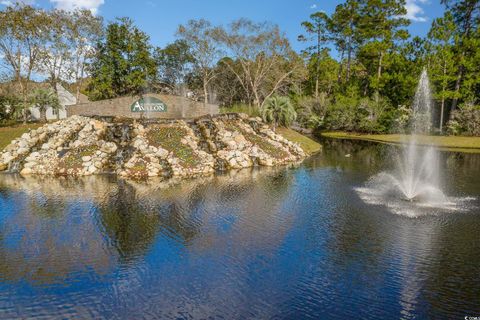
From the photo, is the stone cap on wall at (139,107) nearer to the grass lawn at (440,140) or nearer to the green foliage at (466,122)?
the grass lawn at (440,140)

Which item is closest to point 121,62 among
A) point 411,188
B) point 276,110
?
point 276,110

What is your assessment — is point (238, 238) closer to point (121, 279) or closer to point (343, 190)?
point (121, 279)

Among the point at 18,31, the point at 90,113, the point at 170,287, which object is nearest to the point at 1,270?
the point at 170,287

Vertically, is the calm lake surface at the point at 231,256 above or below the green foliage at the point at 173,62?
below

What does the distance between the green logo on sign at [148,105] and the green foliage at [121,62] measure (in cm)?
1051

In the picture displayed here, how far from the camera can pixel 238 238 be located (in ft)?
58.0

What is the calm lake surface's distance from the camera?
12047 millimetres

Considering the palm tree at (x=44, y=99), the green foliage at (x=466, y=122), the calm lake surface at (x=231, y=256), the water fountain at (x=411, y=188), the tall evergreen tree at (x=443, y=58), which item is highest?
the tall evergreen tree at (x=443, y=58)

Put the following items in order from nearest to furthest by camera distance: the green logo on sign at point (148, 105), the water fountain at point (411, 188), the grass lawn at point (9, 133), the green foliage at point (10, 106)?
the water fountain at point (411, 188) < the grass lawn at point (9, 133) < the green logo on sign at point (148, 105) < the green foliage at point (10, 106)

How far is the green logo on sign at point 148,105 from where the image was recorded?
155 ft

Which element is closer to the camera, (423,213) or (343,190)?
(423,213)

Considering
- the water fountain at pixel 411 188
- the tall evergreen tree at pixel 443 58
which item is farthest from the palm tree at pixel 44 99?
the tall evergreen tree at pixel 443 58

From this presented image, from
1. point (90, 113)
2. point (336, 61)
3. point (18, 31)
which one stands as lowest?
point (90, 113)

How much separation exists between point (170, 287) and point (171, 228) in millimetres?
6211
